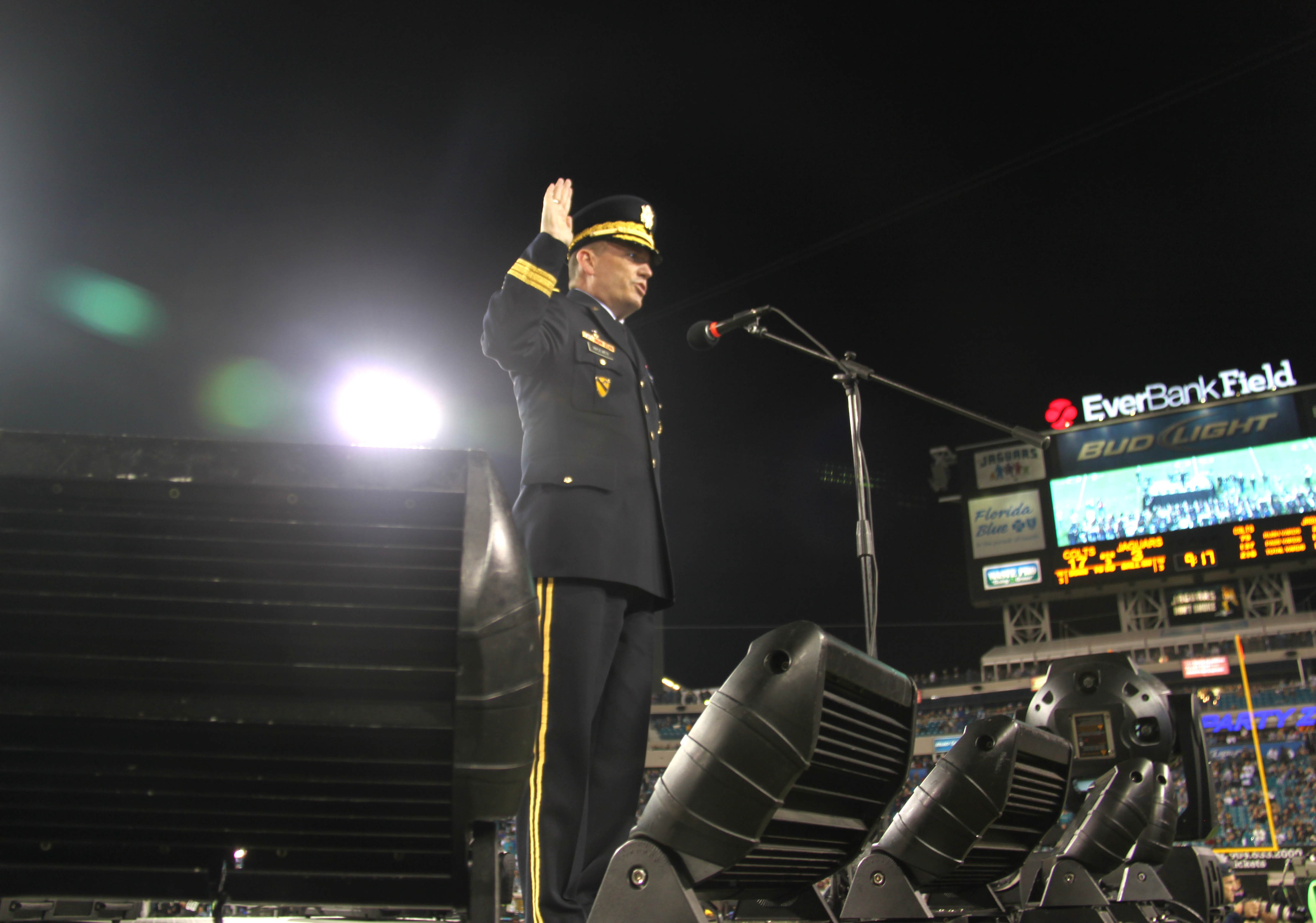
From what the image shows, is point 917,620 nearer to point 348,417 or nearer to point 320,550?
point 348,417

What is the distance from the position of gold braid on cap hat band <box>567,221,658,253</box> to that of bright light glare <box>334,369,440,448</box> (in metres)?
8.30

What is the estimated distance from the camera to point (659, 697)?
32219 mm

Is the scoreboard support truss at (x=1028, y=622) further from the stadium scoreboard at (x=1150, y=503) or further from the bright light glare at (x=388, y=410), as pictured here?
the bright light glare at (x=388, y=410)

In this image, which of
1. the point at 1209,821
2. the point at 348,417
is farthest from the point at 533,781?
the point at 348,417

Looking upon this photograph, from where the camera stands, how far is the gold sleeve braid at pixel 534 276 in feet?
6.95

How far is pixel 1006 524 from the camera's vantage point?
2297 cm

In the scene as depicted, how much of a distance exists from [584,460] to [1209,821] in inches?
111

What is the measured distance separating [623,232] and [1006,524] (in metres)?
21.9

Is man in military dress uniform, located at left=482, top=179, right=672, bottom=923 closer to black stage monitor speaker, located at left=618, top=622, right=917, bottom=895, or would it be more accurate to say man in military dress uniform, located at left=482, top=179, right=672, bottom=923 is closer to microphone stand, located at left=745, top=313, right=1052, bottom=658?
black stage monitor speaker, located at left=618, top=622, right=917, bottom=895

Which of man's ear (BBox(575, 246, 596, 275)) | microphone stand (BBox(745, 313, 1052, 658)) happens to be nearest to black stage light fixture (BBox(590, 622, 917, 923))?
microphone stand (BBox(745, 313, 1052, 658))

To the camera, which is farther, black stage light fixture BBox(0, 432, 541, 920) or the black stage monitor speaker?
the black stage monitor speaker

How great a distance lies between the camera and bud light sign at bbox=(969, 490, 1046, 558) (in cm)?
2245

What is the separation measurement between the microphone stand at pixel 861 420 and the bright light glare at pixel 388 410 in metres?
7.84

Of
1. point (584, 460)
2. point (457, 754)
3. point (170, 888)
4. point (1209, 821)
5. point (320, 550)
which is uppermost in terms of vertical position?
point (584, 460)
